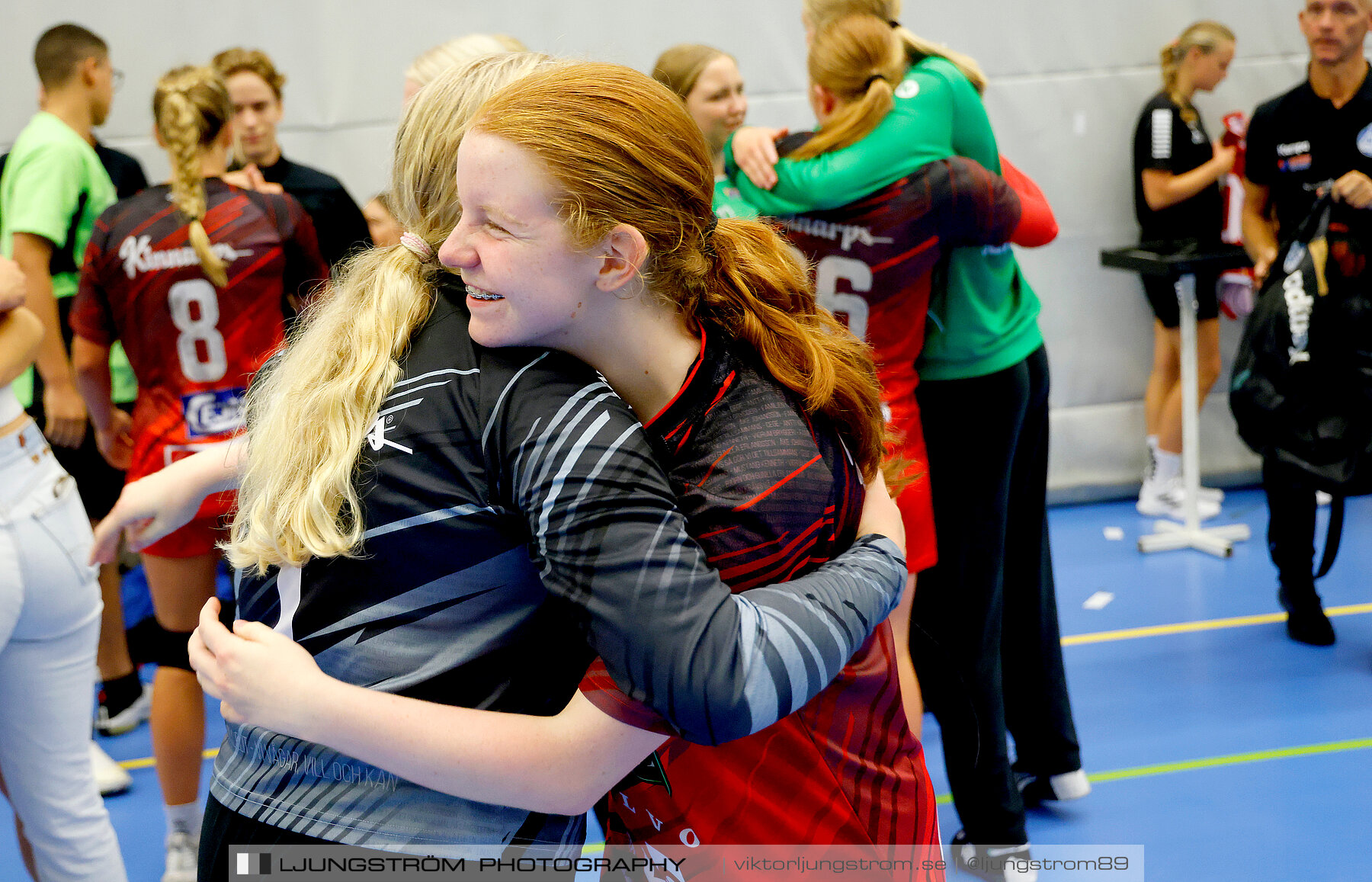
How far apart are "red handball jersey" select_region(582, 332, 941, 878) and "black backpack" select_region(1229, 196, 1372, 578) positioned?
2.83 m

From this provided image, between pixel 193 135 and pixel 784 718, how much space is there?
248 centimetres

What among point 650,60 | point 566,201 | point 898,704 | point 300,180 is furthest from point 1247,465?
point 566,201

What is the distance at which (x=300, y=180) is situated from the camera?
411 cm

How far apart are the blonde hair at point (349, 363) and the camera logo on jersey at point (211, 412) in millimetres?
1843

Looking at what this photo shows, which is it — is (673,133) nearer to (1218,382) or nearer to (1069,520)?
(1069,520)

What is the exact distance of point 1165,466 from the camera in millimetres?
5355

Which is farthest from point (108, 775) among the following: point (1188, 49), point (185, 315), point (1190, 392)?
point (1188, 49)

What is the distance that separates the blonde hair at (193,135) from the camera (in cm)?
287

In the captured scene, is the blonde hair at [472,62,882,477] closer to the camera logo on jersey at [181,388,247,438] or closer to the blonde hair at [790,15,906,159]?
the blonde hair at [790,15,906,159]

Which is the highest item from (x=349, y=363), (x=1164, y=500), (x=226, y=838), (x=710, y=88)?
(x=710, y=88)

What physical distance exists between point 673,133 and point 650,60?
435cm

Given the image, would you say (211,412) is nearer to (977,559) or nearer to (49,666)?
(49,666)

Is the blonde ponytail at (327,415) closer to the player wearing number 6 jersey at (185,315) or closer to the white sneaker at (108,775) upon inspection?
the player wearing number 6 jersey at (185,315)

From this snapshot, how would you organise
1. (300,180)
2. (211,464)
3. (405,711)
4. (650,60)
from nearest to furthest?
(405,711), (211,464), (300,180), (650,60)
